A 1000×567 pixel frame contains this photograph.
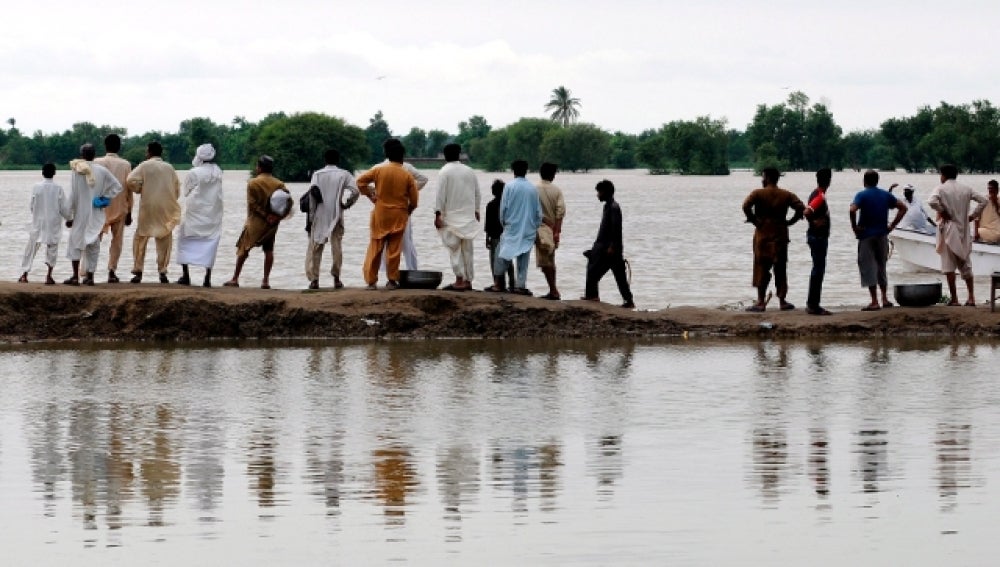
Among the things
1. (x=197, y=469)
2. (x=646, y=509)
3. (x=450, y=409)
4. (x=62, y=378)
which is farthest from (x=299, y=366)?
(x=646, y=509)

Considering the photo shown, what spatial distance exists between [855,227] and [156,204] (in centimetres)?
701

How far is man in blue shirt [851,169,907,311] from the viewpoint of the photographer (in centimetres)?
1775

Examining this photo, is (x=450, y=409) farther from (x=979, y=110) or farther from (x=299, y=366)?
(x=979, y=110)

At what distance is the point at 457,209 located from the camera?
58.9 ft

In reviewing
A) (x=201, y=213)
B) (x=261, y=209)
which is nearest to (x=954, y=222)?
(x=261, y=209)

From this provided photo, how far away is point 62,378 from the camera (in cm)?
1425

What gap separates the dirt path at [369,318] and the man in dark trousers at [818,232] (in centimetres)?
26

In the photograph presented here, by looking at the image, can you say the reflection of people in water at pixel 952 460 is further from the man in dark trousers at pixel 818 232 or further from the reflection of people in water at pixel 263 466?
the man in dark trousers at pixel 818 232

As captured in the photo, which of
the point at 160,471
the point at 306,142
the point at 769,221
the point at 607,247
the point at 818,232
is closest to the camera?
the point at 160,471

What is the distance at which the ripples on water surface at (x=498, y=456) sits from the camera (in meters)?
8.08

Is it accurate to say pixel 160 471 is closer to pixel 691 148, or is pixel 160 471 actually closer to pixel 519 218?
pixel 519 218

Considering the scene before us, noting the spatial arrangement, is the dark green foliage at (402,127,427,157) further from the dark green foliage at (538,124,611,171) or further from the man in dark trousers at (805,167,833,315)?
the man in dark trousers at (805,167,833,315)

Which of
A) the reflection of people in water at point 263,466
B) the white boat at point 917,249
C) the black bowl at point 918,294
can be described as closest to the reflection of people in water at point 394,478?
the reflection of people in water at point 263,466

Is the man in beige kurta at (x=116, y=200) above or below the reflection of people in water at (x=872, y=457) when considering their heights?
above
